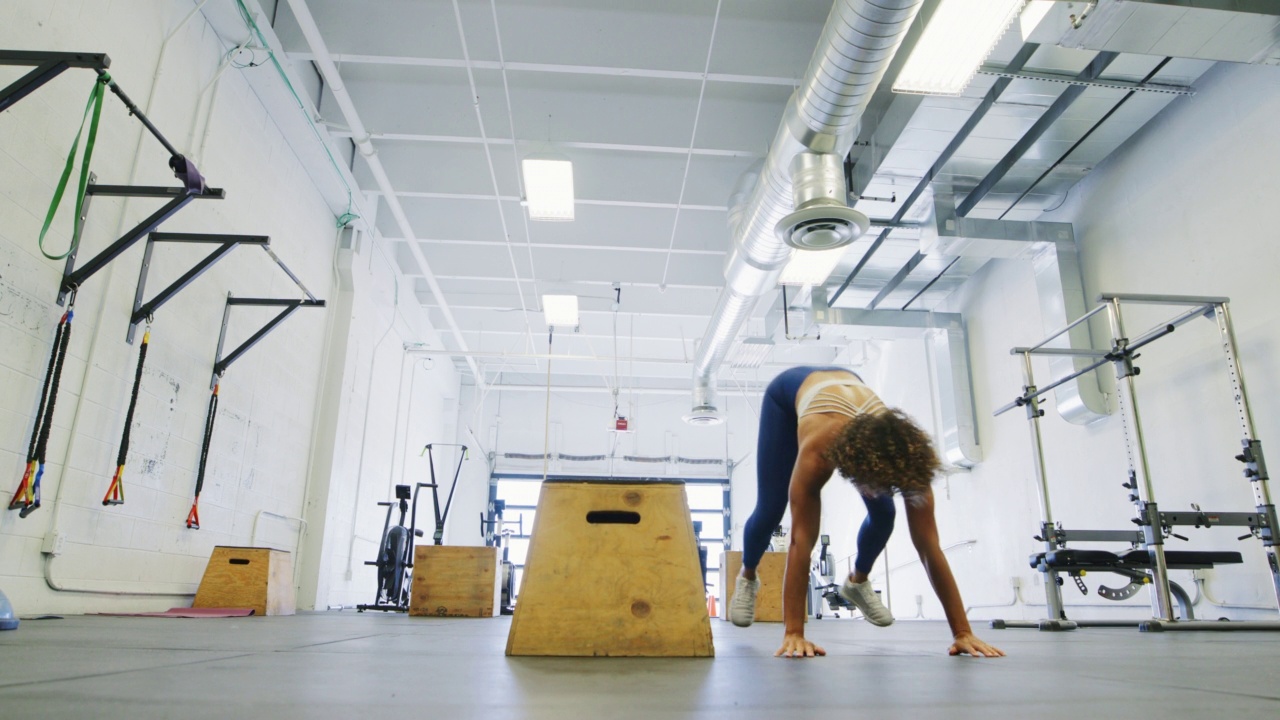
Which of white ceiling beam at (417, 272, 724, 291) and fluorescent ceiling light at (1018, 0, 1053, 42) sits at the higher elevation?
white ceiling beam at (417, 272, 724, 291)

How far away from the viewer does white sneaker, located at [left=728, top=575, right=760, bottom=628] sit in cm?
259

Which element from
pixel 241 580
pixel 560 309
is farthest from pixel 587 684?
pixel 560 309

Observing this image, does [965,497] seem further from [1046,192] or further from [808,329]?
[1046,192]

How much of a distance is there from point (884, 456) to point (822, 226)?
2527 mm

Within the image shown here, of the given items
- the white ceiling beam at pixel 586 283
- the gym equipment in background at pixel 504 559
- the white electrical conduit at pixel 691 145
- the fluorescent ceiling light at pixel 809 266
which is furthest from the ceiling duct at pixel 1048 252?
the gym equipment in background at pixel 504 559

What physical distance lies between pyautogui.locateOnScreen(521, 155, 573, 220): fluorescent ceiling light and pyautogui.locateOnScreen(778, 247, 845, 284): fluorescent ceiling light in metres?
1.73

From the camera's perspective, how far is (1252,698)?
3.17ft

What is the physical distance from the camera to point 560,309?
786 cm

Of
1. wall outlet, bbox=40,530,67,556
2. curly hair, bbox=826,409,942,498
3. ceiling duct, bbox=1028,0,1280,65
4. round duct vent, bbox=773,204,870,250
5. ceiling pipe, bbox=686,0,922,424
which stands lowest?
wall outlet, bbox=40,530,67,556

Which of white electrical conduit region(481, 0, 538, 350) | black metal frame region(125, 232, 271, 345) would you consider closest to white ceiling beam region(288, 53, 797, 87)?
white electrical conduit region(481, 0, 538, 350)

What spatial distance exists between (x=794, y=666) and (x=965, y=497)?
259 inches

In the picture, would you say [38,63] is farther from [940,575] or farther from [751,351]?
[751,351]

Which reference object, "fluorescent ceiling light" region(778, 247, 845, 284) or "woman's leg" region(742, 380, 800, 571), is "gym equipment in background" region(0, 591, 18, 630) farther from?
"fluorescent ceiling light" region(778, 247, 845, 284)

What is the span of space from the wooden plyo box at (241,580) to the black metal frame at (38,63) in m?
2.87
